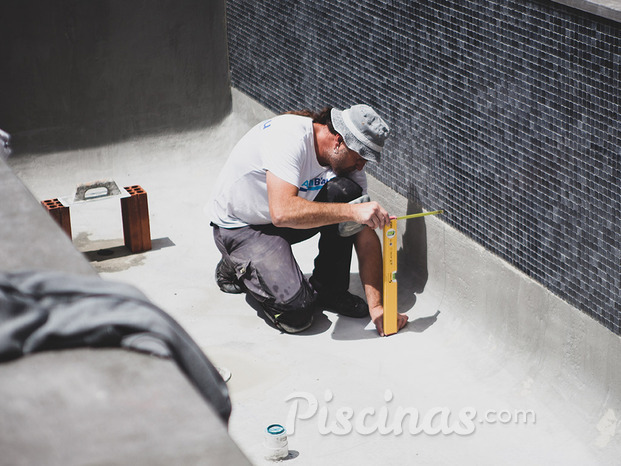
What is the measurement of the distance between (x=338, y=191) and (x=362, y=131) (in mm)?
374

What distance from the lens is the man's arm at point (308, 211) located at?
12.8 ft

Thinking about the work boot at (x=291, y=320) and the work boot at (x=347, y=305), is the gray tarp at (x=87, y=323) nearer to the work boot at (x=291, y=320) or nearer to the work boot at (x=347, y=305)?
the work boot at (x=291, y=320)

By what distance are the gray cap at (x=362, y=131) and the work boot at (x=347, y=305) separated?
75 cm

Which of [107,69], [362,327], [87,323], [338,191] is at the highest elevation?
[87,323]

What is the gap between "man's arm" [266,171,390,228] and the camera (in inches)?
154

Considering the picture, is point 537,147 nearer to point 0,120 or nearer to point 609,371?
point 609,371

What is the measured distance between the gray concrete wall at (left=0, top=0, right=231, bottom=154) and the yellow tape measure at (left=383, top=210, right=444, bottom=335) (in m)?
2.88

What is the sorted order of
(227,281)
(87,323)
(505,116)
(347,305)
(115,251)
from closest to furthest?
(87,323)
(505,116)
(347,305)
(227,281)
(115,251)

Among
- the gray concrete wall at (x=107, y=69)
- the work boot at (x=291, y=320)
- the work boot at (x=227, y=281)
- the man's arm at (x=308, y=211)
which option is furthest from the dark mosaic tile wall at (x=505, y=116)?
the gray concrete wall at (x=107, y=69)

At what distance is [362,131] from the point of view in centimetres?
401

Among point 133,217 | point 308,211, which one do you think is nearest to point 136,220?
point 133,217

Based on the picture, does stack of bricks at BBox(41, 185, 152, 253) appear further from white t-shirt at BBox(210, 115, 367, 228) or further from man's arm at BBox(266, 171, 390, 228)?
man's arm at BBox(266, 171, 390, 228)

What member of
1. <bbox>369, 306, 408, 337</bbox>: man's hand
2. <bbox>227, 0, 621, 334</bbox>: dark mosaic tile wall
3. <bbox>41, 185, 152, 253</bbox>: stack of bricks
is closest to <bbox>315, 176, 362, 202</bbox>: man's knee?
<bbox>227, 0, 621, 334</bbox>: dark mosaic tile wall

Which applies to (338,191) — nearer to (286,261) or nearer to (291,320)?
(286,261)
